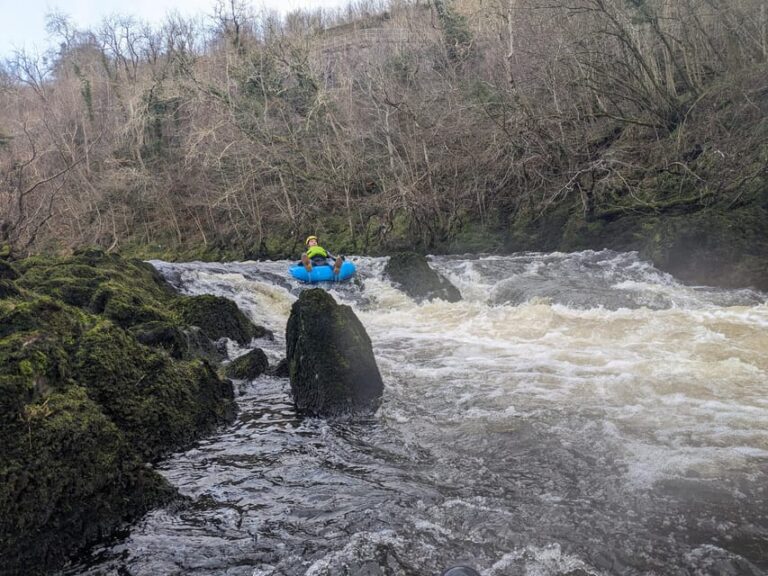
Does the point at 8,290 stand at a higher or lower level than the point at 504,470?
higher

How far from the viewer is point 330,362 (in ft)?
18.5

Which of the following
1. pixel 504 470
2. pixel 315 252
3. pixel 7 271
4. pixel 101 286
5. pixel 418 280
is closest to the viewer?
pixel 504 470

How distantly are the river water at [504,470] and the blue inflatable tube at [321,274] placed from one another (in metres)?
5.48

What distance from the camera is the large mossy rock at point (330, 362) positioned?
216 inches

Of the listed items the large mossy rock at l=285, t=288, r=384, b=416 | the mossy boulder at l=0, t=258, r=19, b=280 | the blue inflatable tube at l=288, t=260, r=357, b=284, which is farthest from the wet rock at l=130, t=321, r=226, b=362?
the blue inflatable tube at l=288, t=260, r=357, b=284

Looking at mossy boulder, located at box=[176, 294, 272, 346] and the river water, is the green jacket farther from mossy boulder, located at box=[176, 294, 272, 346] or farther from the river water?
the river water

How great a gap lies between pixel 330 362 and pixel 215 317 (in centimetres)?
329

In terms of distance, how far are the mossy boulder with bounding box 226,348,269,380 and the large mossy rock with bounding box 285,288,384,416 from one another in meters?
0.60

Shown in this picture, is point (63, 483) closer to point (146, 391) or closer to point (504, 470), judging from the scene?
point (146, 391)

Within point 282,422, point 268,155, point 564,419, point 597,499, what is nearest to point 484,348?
point 564,419

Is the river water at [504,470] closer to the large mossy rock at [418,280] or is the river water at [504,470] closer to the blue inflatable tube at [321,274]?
the large mossy rock at [418,280]

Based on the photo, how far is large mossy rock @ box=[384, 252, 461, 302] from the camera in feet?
38.2

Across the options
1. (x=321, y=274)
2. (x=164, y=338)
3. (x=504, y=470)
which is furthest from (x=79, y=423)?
(x=321, y=274)

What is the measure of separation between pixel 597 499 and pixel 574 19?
16.4 m
